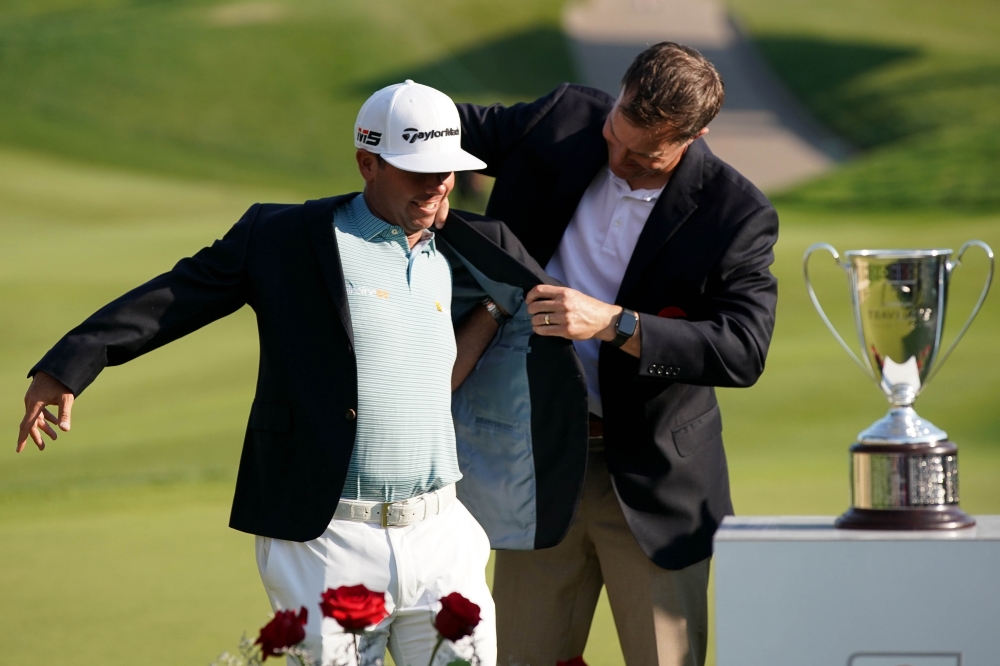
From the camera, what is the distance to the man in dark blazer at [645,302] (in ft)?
10.2

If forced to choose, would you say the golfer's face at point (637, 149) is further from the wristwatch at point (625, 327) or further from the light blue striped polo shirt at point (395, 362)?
the light blue striped polo shirt at point (395, 362)

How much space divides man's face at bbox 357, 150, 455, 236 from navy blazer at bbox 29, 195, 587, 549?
0.10 meters

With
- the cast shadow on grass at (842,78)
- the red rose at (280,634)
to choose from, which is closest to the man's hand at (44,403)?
the red rose at (280,634)

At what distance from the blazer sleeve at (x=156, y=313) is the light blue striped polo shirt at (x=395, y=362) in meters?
0.22

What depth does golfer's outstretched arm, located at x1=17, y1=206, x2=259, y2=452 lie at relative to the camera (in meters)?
2.69

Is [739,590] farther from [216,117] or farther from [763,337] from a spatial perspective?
[216,117]

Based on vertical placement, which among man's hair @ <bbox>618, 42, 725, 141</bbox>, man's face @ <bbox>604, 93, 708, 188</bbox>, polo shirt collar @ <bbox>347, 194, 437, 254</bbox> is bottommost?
polo shirt collar @ <bbox>347, 194, 437, 254</bbox>

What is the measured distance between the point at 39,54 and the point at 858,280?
26.4m

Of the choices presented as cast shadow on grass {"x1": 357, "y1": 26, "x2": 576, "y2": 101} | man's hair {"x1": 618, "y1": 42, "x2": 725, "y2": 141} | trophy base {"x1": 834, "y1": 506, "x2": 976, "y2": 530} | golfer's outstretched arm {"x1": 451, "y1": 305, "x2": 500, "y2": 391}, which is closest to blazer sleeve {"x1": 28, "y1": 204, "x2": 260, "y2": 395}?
golfer's outstretched arm {"x1": 451, "y1": 305, "x2": 500, "y2": 391}

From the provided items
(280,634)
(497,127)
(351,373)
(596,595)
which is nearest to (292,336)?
(351,373)

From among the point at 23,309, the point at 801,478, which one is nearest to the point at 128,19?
the point at 23,309

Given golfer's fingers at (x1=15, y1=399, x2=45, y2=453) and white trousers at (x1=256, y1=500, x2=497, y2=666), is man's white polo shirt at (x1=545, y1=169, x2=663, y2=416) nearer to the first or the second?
white trousers at (x1=256, y1=500, x2=497, y2=666)

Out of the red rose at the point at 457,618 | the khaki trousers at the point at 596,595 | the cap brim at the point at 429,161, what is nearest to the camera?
the red rose at the point at 457,618

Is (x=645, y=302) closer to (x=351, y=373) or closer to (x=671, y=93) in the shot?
(x=671, y=93)
